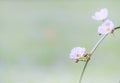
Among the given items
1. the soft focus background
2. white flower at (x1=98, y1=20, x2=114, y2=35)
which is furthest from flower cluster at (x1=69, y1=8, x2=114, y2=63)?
the soft focus background

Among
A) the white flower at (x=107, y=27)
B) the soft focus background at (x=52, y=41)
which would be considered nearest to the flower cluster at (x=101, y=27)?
the white flower at (x=107, y=27)

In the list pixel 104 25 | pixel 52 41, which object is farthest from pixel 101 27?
pixel 52 41

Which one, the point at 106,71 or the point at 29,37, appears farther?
the point at 29,37

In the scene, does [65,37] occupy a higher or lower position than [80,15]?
lower

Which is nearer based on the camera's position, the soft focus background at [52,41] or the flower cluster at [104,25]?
the flower cluster at [104,25]

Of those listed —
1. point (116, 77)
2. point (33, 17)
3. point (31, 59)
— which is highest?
point (33, 17)

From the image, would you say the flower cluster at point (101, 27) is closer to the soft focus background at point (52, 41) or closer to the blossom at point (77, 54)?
the blossom at point (77, 54)

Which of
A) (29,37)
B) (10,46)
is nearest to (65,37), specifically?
(29,37)

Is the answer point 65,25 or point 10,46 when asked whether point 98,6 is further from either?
point 10,46

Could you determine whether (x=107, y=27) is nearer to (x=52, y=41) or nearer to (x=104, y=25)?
(x=104, y=25)
